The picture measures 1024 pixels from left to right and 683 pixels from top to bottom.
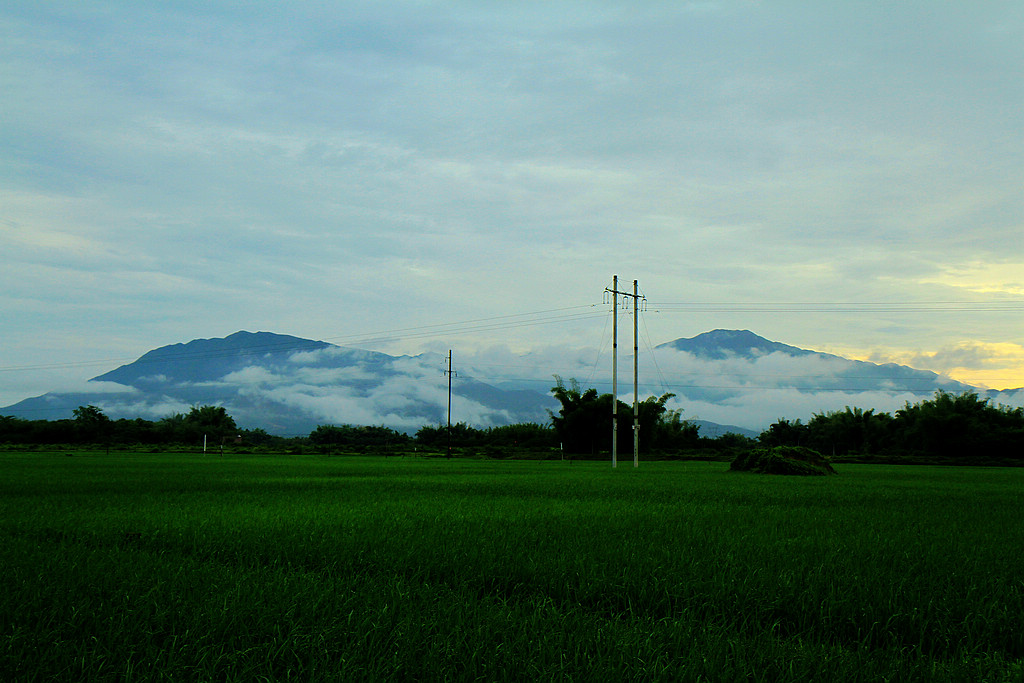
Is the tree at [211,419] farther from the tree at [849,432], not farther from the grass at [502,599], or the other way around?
the grass at [502,599]

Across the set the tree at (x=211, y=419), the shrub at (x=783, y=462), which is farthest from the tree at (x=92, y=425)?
the shrub at (x=783, y=462)

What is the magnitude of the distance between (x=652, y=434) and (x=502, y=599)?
180 feet

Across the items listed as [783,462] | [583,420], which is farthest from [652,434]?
[783,462]

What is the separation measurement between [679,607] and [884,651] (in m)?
0.93

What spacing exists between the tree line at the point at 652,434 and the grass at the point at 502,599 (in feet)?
134

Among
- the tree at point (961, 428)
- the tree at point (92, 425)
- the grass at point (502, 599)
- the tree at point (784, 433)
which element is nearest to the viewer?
the grass at point (502, 599)

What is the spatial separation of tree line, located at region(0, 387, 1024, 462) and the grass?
134ft

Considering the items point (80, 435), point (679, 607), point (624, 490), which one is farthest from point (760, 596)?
point (80, 435)

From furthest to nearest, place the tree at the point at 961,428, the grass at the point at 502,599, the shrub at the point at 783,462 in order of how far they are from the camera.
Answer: the tree at the point at 961,428 < the shrub at the point at 783,462 < the grass at the point at 502,599

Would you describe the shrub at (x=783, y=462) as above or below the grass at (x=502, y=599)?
below

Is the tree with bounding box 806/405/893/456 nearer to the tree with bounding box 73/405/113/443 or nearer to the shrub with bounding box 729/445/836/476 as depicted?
the shrub with bounding box 729/445/836/476

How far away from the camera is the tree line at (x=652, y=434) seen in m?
53.8

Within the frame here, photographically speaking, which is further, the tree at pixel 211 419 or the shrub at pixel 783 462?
the tree at pixel 211 419

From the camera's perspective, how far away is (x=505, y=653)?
241 cm
